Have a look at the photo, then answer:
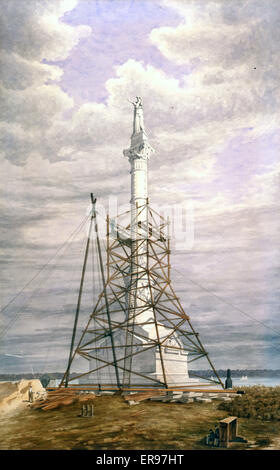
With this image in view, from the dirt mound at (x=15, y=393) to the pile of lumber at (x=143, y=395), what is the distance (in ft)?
12.5

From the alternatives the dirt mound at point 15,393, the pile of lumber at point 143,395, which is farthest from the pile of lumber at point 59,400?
the pile of lumber at point 143,395

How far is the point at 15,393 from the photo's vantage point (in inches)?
725

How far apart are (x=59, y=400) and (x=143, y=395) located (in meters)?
3.35

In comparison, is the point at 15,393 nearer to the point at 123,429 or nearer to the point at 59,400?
the point at 59,400

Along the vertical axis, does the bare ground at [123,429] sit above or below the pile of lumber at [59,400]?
below

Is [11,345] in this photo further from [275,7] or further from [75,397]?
[275,7]

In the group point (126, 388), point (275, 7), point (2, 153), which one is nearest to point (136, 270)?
point (126, 388)

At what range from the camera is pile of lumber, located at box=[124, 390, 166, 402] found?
17703 mm

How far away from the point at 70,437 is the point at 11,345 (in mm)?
6792

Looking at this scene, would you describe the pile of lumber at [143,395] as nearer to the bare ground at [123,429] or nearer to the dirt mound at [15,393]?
the bare ground at [123,429]

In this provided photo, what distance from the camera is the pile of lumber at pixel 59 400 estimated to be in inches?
687

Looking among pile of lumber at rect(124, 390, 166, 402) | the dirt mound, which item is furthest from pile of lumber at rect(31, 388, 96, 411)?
pile of lumber at rect(124, 390, 166, 402)

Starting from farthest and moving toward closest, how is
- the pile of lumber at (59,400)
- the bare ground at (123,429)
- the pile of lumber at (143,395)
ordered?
1. the pile of lumber at (143,395)
2. the pile of lumber at (59,400)
3. the bare ground at (123,429)

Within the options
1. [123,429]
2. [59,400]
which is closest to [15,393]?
[59,400]
